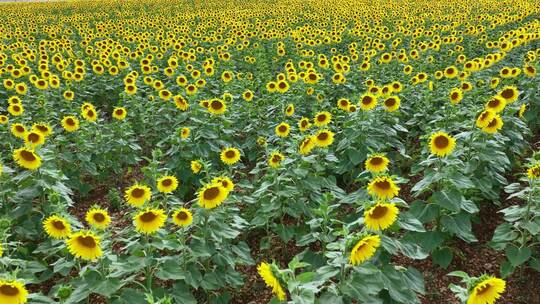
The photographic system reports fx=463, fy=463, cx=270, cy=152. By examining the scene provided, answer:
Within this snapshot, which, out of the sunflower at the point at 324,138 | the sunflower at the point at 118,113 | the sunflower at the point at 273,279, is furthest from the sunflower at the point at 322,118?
the sunflower at the point at 273,279

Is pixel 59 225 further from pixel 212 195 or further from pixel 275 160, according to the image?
pixel 275 160

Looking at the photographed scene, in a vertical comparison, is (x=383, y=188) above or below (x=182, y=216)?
above

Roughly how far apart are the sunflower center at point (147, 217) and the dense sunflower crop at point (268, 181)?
0.02 meters

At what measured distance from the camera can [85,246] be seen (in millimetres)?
3375

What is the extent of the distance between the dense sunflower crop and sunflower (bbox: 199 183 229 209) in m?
0.02

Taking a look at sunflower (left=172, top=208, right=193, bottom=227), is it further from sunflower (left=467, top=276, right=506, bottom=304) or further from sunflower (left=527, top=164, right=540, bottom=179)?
sunflower (left=527, top=164, right=540, bottom=179)

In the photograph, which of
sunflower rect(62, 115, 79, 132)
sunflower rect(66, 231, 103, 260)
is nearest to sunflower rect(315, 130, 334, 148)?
sunflower rect(66, 231, 103, 260)

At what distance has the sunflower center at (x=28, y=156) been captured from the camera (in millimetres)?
4672

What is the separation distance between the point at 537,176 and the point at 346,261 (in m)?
2.15

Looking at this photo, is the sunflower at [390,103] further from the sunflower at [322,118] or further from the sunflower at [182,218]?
the sunflower at [182,218]

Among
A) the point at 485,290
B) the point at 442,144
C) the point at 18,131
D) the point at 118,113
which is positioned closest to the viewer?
the point at 485,290

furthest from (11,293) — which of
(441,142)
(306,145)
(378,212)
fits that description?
(441,142)

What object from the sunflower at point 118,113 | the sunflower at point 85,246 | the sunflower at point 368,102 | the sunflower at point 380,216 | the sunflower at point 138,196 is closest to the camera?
the sunflower at point 380,216

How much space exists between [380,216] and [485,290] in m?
0.86
